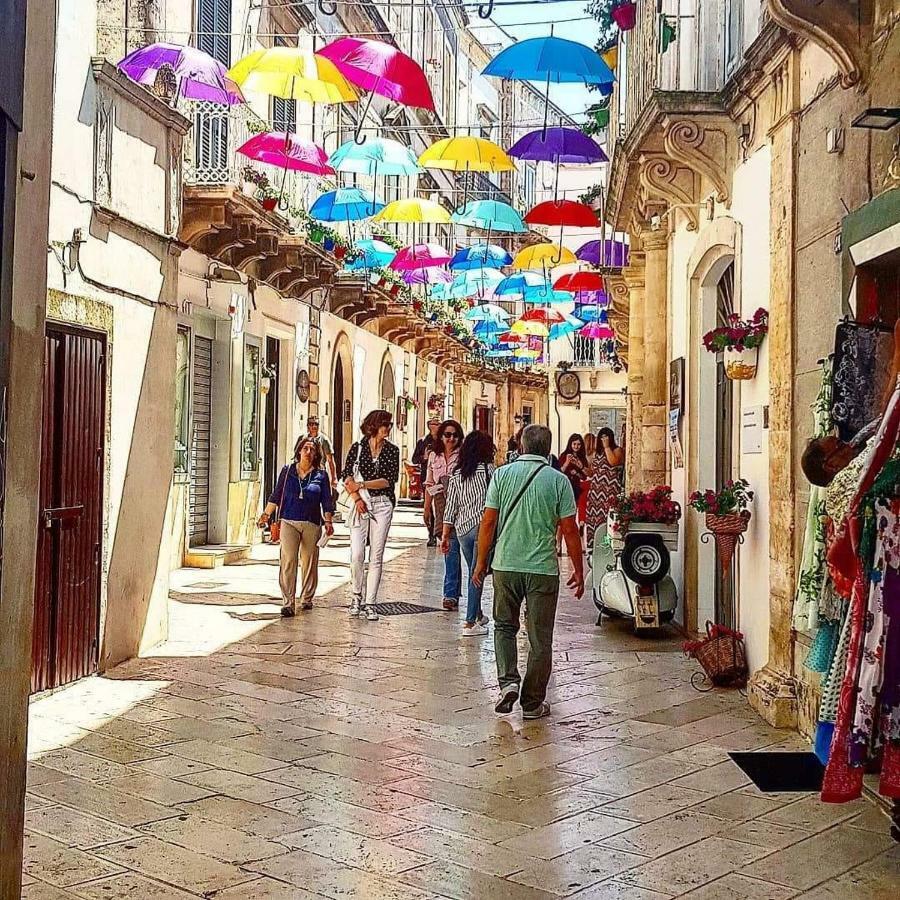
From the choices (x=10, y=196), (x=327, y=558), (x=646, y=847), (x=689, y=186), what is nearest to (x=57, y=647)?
(x=646, y=847)

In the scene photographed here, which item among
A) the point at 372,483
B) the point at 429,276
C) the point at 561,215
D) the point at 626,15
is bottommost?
the point at 372,483

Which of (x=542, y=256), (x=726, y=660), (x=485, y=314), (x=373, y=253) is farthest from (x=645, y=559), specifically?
(x=485, y=314)

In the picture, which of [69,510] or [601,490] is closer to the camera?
[69,510]

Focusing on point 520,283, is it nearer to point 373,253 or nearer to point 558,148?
point 373,253

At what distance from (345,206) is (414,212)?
1680 millimetres

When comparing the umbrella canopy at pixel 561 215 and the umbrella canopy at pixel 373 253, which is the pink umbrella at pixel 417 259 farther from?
the umbrella canopy at pixel 561 215

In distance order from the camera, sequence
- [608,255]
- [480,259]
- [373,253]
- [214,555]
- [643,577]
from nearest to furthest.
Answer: [643,577], [214,555], [608,255], [480,259], [373,253]

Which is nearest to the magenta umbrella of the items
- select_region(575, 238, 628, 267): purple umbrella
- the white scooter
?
the white scooter

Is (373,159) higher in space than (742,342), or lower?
higher

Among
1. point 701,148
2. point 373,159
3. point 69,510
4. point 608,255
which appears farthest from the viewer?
point 608,255

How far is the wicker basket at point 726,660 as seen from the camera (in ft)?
27.6

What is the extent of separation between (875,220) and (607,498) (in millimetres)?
7256

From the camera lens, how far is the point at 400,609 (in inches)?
484

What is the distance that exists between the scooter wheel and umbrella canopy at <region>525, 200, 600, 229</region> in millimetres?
4682
